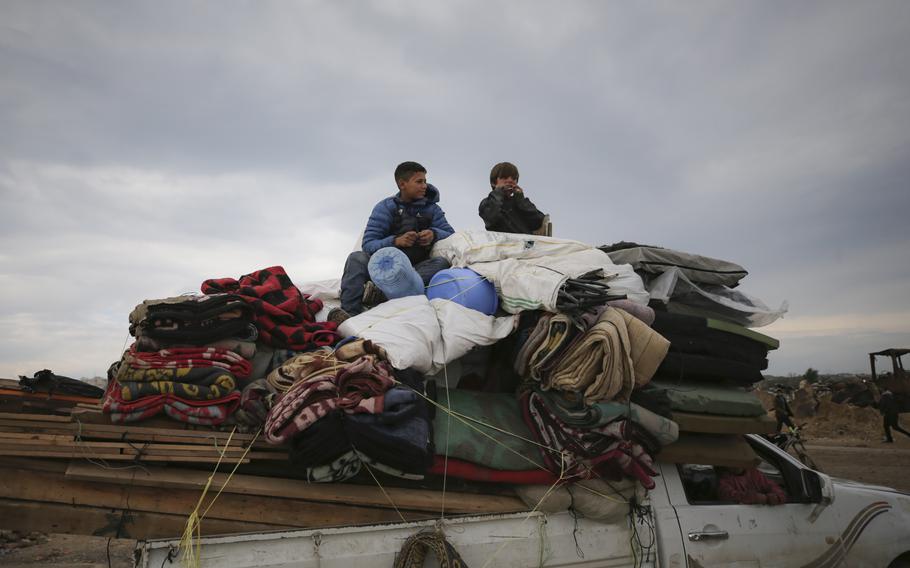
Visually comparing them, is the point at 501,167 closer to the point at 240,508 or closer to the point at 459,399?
the point at 459,399

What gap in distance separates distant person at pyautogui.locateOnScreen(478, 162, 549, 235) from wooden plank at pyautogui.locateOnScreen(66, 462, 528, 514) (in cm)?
235

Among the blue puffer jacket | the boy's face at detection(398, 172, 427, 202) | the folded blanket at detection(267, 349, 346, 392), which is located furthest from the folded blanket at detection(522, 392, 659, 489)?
the boy's face at detection(398, 172, 427, 202)

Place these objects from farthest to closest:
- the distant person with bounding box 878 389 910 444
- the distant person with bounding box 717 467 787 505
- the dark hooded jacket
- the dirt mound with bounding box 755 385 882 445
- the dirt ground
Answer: the dirt mound with bounding box 755 385 882 445
the distant person with bounding box 878 389 910 444
the dirt ground
the dark hooded jacket
the distant person with bounding box 717 467 787 505

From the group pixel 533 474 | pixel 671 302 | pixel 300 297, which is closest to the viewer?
pixel 533 474

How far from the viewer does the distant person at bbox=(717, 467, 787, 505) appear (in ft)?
10.6

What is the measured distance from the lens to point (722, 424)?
10.2 ft

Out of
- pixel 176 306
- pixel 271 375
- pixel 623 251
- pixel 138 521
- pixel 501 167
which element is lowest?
pixel 138 521

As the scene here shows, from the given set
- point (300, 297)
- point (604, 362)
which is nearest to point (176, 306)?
point (300, 297)

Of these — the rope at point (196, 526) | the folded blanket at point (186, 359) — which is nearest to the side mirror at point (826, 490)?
the rope at point (196, 526)

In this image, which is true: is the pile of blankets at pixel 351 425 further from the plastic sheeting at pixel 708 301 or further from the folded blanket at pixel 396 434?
the plastic sheeting at pixel 708 301

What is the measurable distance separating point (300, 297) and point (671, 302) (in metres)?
2.48

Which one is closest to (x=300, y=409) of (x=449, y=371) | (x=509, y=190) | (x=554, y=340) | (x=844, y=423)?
(x=449, y=371)

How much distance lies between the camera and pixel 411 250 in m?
3.92

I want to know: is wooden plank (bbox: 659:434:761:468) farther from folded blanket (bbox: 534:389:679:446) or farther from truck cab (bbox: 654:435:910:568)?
folded blanket (bbox: 534:389:679:446)
